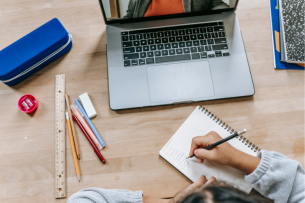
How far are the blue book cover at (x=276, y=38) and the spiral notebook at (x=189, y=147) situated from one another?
0.28 m

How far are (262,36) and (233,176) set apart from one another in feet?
1.58

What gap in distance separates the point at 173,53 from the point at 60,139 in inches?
17.6

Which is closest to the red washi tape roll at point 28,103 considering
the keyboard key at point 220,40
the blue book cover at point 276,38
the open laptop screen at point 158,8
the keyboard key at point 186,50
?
the open laptop screen at point 158,8

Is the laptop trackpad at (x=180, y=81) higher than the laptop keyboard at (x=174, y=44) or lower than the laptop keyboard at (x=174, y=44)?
lower

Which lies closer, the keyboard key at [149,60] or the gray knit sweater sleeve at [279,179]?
the gray knit sweater sleeve at [279,179]

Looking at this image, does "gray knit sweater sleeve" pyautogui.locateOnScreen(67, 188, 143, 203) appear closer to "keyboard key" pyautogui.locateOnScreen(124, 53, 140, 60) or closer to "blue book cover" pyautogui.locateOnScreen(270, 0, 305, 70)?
"keyboard key" pyautogui.locateOnScreen(124, 53, 140, 60)

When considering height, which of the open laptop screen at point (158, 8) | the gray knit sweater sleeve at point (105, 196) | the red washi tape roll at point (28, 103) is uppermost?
the open laptop screen at point (158, 8)

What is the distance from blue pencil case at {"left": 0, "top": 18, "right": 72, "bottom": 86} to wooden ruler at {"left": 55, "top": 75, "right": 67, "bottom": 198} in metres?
0.08

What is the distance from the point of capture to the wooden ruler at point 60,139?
0.60 m

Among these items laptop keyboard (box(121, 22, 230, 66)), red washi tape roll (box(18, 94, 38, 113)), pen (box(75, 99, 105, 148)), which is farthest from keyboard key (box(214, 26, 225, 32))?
red washi tape roll (box(18, 94, 38, 113))

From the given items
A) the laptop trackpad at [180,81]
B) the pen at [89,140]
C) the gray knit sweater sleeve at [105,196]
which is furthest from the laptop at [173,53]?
the gray knit sweater sleeve at [105,196]

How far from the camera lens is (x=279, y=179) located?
1.84 ft

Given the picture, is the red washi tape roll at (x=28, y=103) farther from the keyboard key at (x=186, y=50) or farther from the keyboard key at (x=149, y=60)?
the keyboard key at (x=186, y=50)

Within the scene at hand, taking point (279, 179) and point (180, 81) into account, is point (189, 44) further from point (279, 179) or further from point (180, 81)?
point (279, 179)
